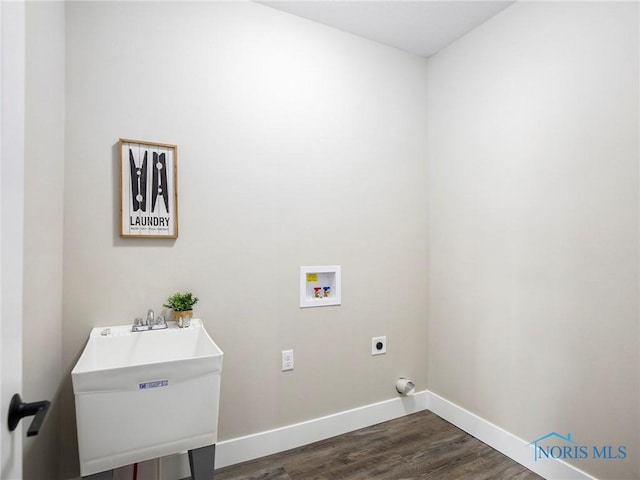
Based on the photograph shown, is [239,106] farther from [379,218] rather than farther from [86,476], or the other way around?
[86,476]

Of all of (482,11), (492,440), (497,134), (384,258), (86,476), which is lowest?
(492,440)

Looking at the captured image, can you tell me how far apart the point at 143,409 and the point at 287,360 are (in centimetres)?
98

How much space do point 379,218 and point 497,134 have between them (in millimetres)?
867

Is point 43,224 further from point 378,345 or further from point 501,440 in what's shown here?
point 501,440

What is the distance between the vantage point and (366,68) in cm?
246

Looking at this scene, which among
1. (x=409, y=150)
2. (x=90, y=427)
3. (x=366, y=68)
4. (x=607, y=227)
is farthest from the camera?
(x=409, y=150)

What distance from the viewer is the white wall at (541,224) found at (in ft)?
5.32

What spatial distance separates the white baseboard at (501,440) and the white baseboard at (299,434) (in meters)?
0.18

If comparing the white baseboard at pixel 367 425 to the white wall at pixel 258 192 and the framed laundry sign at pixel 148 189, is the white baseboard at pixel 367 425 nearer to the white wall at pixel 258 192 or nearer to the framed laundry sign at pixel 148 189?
the white wall at pixel 258 192

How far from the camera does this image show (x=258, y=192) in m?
2.10

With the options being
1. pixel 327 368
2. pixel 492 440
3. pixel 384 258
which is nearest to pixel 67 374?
pixel 327 368

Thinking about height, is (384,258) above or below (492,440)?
above

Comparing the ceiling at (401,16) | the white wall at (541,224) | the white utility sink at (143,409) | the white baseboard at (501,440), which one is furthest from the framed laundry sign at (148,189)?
the white baseboard at (501,440)

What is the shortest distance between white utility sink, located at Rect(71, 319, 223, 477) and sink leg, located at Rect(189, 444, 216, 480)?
36 mm
